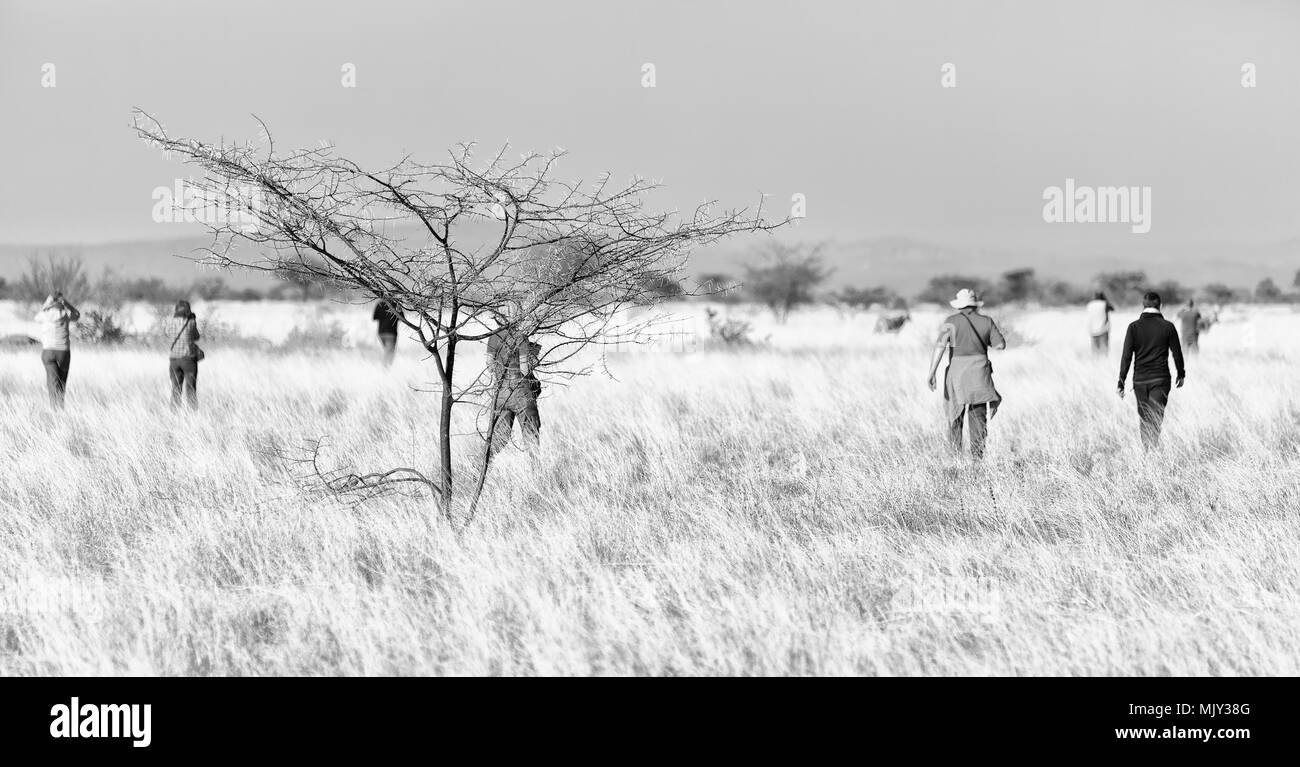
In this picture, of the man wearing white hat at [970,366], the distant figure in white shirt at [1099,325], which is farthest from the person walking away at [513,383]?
the distant figure in white shirt at [1099,325]

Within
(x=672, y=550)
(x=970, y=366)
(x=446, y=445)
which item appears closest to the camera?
(x=672, y=550)

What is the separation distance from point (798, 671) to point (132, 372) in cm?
1508

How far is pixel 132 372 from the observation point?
16953 mm

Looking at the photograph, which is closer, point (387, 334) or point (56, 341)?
point (56, 341)

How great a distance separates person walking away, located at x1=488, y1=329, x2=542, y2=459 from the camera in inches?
277

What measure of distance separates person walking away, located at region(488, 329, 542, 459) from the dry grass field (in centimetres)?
42

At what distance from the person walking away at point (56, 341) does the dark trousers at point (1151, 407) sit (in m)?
11.6

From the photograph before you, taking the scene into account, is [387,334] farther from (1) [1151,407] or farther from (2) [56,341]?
(1) [1151,407]

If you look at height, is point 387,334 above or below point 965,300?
below

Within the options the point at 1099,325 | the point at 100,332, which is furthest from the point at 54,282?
the point at 1099,325

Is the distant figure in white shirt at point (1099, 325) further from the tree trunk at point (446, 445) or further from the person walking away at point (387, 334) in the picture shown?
the tree trunk at point (446, 445)

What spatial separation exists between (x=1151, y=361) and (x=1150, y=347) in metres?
→ 0.14

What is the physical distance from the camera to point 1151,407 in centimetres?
1012

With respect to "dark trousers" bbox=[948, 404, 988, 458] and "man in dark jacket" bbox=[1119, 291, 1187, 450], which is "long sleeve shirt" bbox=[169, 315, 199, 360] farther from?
"man in dark jacket" bbox=[1119, 291, 1187, 450]
